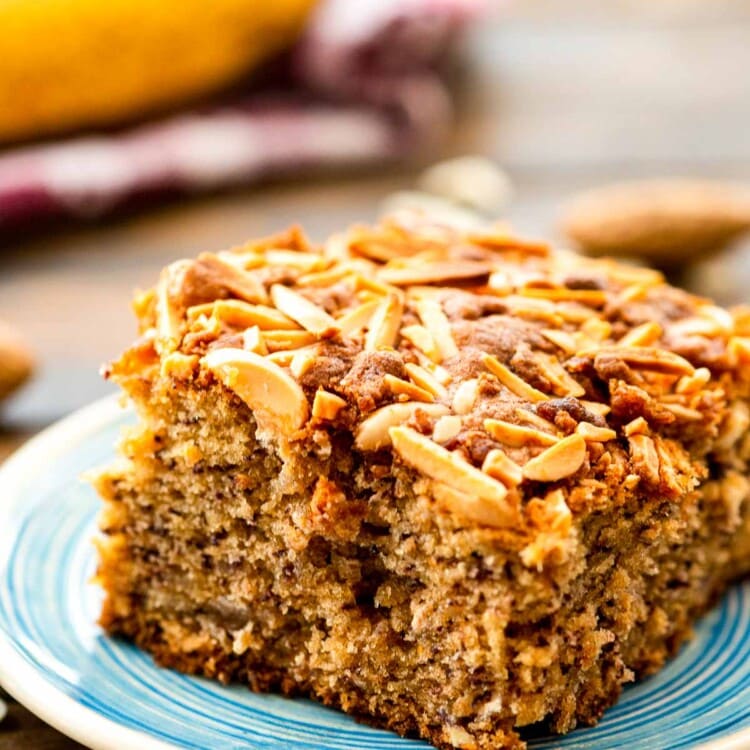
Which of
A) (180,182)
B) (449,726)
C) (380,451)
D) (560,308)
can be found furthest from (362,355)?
(180,182)

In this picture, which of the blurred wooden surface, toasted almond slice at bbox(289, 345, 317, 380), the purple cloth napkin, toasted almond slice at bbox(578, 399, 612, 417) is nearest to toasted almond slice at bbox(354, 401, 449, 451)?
toasted almond slice at bbox(289, 345, 317, 380)

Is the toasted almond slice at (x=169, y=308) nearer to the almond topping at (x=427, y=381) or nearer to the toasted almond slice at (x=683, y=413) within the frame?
the almond topping at (x=427, y=381)

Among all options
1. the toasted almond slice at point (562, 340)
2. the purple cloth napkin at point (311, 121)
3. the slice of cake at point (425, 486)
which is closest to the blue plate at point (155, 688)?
the slice of cake at point (425, 486)

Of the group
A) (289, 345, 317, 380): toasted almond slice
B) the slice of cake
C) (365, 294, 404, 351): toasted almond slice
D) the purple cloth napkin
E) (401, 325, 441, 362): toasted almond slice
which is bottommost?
the purple cloth napkin

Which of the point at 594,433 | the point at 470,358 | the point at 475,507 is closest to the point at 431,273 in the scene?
the point at 470,358

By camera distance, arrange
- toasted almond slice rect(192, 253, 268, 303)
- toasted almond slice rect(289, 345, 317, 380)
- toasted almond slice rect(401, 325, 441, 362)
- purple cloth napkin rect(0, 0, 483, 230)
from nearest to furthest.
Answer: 1. toasted almond slice rect(289, 345, 317, 380)
2. toasted almond slice rect(401, 325, 441, 362)
3. toasted almond slice rect(192, 253, 268, 303)
4. purple cloth napkin rect(0, 0, 483, 230)

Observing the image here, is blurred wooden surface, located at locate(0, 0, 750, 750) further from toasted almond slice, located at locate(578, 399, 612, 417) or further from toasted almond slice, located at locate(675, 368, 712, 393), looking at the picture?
toasted almond slice, located at locate(675, 368, 712, 393)
